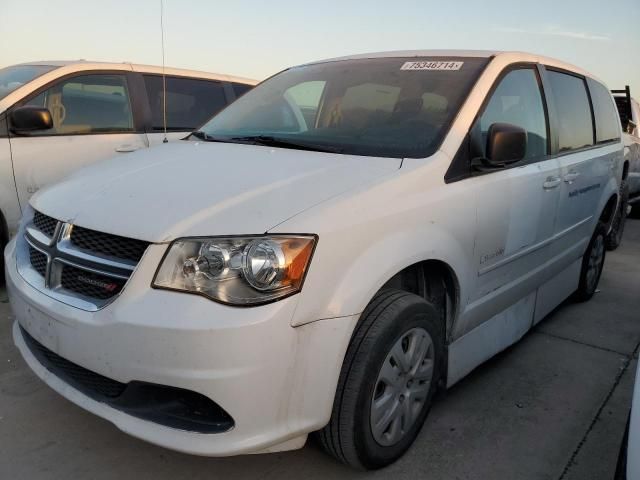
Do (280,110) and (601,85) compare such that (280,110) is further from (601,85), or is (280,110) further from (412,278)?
(601,85)

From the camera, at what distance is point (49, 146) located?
438cm

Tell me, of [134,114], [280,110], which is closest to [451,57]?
[280,110]

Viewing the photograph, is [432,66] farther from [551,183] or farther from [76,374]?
[76,374]

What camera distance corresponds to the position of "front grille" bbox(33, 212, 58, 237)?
2236mm

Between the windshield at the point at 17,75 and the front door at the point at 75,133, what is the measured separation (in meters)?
0.17

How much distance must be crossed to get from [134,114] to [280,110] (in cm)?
235

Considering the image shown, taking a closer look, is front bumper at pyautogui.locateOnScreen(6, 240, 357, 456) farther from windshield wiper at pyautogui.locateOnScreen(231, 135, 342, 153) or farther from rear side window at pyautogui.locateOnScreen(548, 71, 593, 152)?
rear side window at pyautogui.locateOnScreen(548, 71, 593, 152)

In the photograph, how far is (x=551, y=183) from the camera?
3170mm

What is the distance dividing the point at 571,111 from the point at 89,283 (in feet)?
10.6

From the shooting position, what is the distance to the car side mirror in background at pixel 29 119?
4086mm

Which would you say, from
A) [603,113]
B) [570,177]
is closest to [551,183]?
[570,177]

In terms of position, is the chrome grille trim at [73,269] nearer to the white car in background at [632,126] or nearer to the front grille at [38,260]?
the front grille at [38,260]

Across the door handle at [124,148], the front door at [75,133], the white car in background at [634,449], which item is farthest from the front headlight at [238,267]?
the door handle at [124,148]

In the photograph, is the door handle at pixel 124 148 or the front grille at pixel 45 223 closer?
the front grille at pixel 45 223
